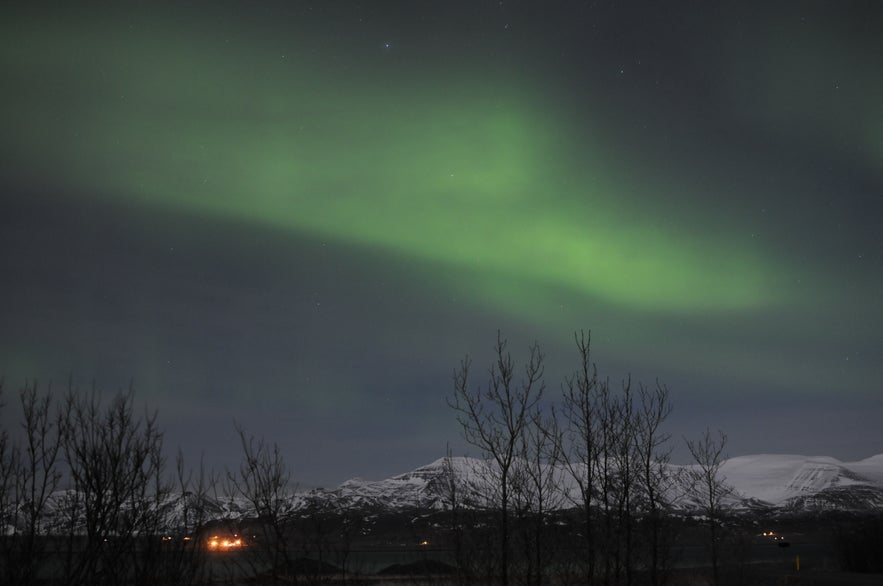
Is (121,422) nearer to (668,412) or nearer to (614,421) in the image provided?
(614,421)

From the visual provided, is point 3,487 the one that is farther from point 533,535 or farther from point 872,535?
point 872,535

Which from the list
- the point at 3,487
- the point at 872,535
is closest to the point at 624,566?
the point at 3,487

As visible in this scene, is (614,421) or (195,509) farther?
(614,421)

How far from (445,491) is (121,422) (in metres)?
7.26

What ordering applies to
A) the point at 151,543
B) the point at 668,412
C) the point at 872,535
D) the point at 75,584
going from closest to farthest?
the point at 75,584 → the point at 151,543 → the point at 668,412 → the point at 872,535

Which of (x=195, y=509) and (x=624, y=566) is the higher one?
(x=195, y=509)

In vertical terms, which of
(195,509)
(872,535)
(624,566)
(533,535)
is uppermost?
(195,509)

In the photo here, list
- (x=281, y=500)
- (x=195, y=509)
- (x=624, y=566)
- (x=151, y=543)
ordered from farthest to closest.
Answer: (x=624, y=566), (x=281, y=500), (x=195, y=509), (x=151, y=543)

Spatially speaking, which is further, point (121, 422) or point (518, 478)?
point (518, 478)

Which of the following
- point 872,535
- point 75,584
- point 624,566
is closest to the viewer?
point 75,584

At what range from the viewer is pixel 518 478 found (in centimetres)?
1689

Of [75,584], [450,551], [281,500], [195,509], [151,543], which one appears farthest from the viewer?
[450,551]

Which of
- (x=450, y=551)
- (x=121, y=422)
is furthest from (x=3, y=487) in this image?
(x=450, y=551)

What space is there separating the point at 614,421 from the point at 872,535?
45773mm
